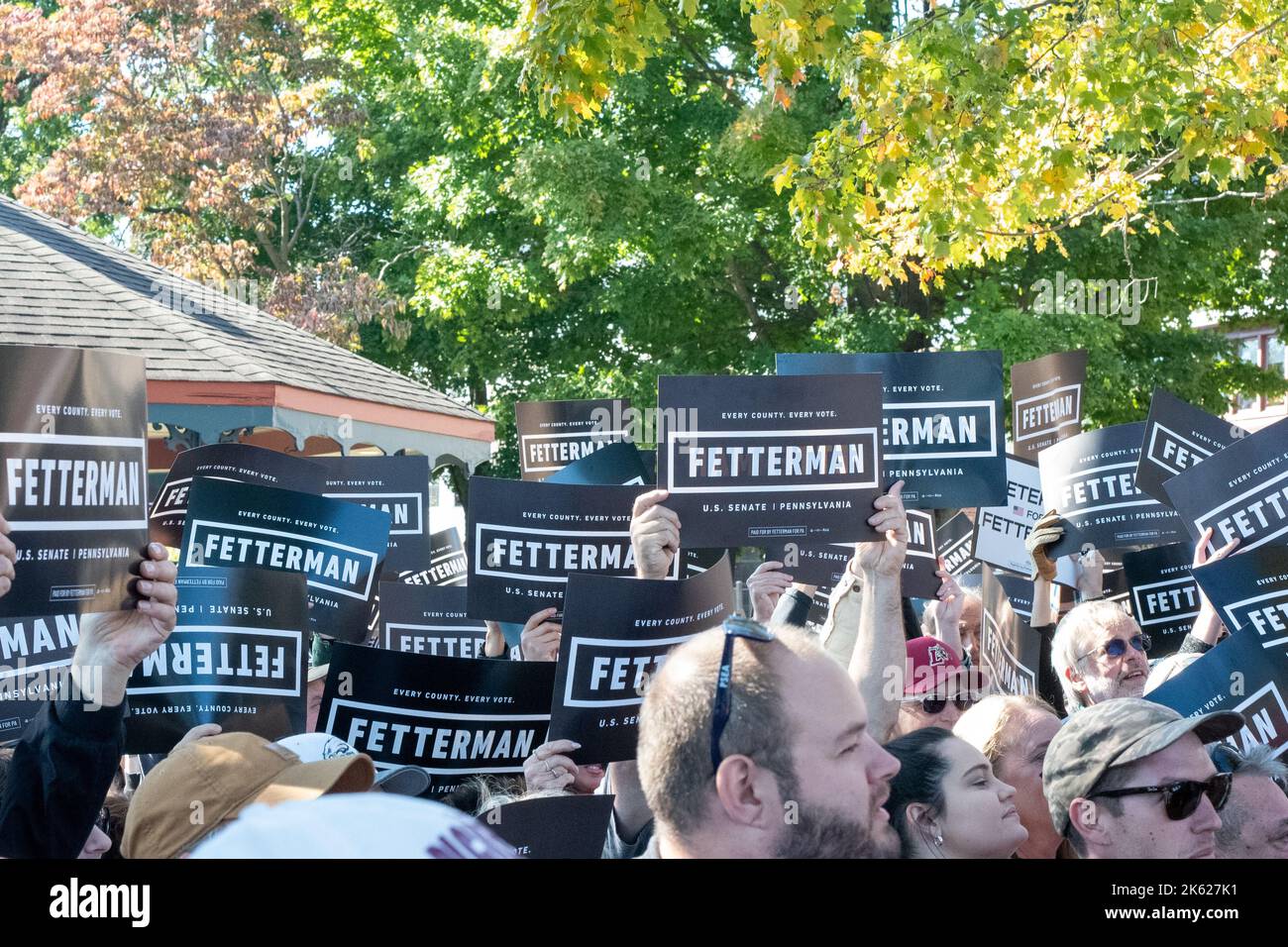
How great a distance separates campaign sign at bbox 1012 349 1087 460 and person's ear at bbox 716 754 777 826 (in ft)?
16.5

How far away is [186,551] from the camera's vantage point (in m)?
5.03

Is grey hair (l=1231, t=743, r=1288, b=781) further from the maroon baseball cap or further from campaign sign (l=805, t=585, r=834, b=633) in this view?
campaign sign (l=805, t=585, r=834, b=633)

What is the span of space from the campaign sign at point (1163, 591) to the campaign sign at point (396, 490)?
9.92 ft

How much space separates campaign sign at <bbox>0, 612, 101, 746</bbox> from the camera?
4684mm

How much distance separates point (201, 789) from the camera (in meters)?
3.01

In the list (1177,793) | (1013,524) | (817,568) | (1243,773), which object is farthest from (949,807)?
(1013,524)

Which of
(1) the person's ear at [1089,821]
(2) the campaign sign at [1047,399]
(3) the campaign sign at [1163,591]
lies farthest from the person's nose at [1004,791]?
(2) the campaign sign at [1047,399]

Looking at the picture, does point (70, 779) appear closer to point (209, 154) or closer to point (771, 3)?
→ point (771, 3)

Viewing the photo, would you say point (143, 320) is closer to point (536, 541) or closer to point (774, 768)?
point (536, 541)

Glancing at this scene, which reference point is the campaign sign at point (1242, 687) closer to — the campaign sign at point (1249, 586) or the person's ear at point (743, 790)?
the campaign sign at point (1249, 586)

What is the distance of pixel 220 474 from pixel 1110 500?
11.7ft

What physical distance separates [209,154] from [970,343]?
32.6 ft

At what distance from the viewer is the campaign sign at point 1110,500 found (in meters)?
6.18
